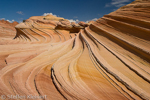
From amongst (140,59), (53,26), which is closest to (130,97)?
(140,59)

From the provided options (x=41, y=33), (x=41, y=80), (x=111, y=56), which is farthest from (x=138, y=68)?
(x=41, y=33)

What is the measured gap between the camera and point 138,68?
1.85m

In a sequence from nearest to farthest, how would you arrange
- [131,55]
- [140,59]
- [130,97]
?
[130,97]
[140,59]
[131,55]

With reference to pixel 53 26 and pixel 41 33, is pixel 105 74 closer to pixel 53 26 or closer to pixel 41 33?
pixel 41 33

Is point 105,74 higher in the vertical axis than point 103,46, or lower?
lower

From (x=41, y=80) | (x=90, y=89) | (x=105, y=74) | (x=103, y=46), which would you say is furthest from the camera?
(x=103, y=46)

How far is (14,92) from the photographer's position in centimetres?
137

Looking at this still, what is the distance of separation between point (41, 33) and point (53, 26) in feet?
6.18

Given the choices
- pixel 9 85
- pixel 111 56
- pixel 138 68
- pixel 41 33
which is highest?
pixel 41 33

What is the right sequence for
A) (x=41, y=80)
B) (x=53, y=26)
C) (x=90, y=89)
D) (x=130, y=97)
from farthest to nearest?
1. (x=53, y=26)
2. (x=41, y=80)
3. (x=90, y=89)
4. (x=130, y=97)

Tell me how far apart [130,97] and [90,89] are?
610 millimetres

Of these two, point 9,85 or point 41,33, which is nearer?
point 9,85

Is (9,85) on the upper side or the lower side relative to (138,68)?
upper

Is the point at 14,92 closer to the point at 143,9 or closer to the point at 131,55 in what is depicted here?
the point at 131,55
